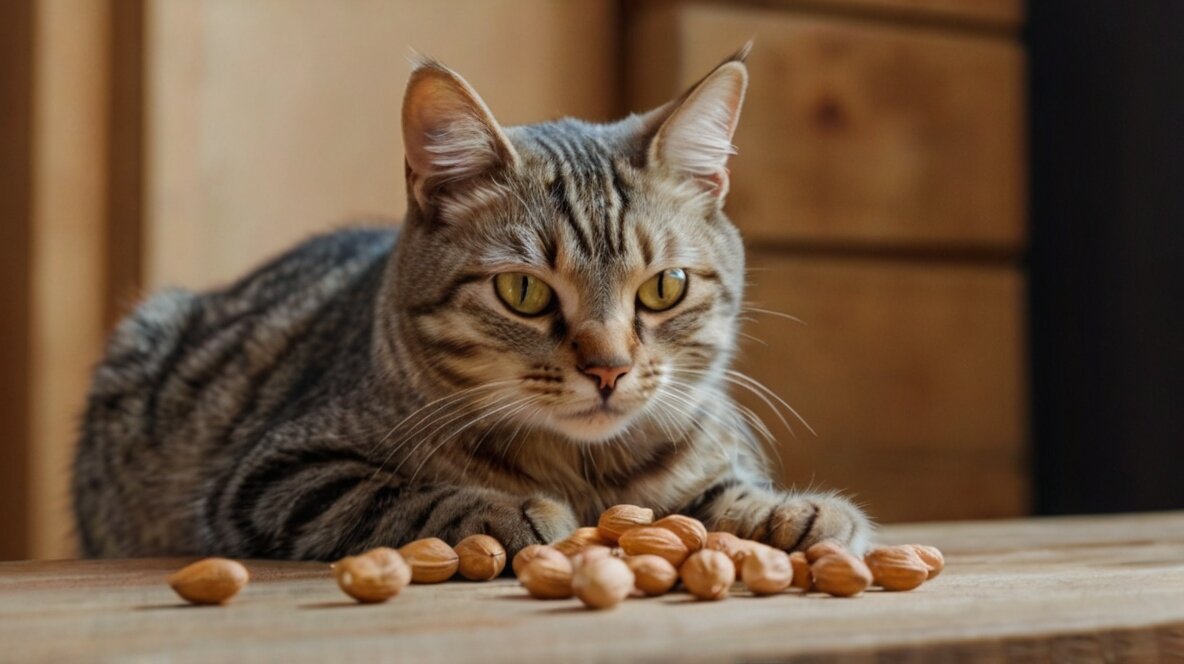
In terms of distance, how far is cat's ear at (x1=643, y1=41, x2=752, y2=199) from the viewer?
1.44 m

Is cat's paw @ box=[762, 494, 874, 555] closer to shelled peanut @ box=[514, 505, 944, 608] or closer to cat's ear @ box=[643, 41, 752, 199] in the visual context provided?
shelled peanut @ box=[514, 505, 944, 608]

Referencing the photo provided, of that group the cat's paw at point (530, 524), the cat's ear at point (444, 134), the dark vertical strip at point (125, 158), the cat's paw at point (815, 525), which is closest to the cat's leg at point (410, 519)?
the cat's paw at point (530, 524)

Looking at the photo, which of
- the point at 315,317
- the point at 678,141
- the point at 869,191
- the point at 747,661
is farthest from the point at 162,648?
the point at 869,191

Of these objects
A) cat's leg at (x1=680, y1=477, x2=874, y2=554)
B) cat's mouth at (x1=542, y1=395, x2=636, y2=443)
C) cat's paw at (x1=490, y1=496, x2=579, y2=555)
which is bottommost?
cat's leg at (x1=680, y1=477, x2=874, y2=554)

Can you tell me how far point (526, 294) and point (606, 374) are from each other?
0.13m

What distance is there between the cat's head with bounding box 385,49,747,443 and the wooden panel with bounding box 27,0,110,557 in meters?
1.09

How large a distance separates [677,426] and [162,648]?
780 millimetres

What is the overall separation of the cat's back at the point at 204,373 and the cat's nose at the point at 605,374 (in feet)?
1.48

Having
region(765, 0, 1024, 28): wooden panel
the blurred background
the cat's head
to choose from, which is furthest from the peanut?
region(765, 0, 1024, 28): wooden panel

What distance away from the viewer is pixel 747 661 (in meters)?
0.78

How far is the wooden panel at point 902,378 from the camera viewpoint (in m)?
2.66

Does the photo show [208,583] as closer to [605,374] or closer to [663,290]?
[605,374]

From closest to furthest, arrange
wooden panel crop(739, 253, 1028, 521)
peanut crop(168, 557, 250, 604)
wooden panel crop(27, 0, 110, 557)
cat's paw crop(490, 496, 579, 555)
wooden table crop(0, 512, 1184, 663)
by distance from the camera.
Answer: wooden table crop(0, 512, 1184, 663) → peanut crop(168, 557, 250, 604) → cat's paw crop(490, 496, 579, 555) → wooden panel crop(27, 0, 110, 557) → wooden panel crop(739, 253, 1028, 521)

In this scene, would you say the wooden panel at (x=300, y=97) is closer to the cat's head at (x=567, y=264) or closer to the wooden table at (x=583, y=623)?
the cat's head at (x=567, y=264)
